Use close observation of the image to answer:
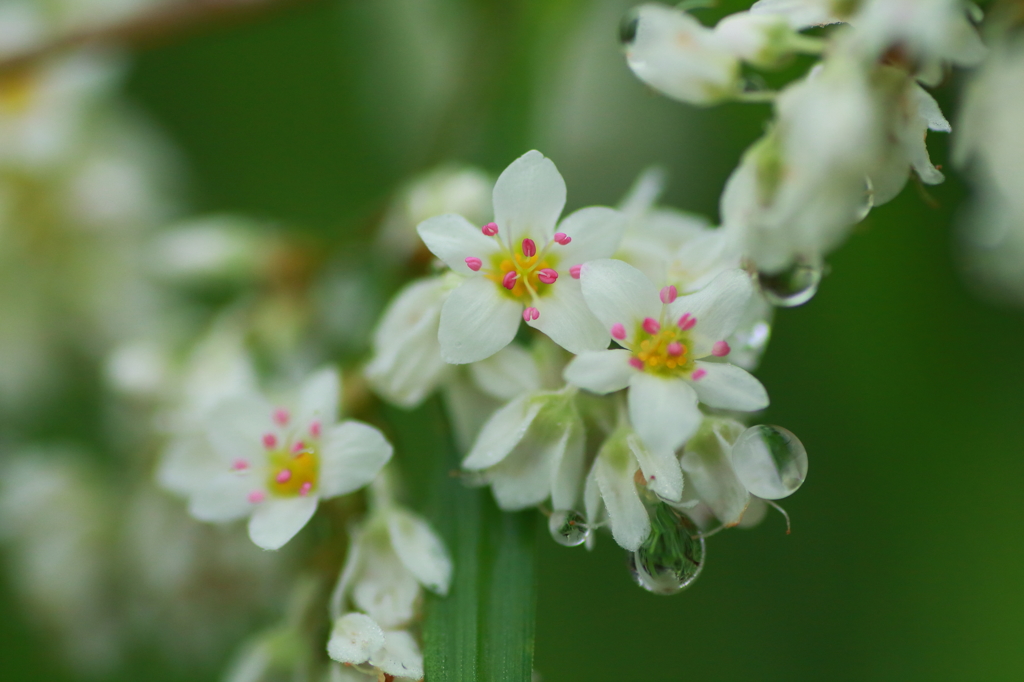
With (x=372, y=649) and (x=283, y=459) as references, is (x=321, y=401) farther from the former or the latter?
(x=372, y=649)

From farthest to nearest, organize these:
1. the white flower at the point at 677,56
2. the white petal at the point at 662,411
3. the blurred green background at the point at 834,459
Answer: the blurred green background at the point at 834,459
the white flower at the point at 677,56
the white petal at the point at 662,411

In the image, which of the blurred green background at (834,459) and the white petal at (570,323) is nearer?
the white petal at (570,323)

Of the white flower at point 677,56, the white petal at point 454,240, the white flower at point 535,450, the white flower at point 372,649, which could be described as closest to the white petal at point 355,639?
the white flower at point 372,649

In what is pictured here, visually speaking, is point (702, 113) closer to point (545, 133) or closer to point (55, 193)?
point (545, 133)

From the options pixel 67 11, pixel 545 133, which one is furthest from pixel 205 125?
pixel 545 133

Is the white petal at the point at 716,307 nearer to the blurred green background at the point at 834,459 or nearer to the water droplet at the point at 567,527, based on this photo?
the water droplet at the point at 567,527

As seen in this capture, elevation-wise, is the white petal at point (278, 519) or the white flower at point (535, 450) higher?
the white flower at point (535, 450)

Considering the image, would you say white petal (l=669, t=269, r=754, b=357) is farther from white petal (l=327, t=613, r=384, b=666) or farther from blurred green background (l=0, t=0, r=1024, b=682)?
blurred green background (l=0, t=0, r=1024, b=682)
